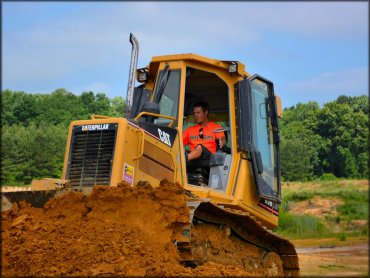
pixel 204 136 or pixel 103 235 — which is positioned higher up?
pixel 204 136

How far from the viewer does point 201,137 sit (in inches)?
360

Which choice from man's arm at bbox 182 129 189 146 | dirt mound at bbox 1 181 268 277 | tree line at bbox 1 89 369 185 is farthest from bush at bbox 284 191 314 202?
dirt mound at bbox 1 181 268 277

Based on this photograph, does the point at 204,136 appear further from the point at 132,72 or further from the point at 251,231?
the point at 132,72

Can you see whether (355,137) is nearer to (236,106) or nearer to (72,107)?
(236,106)

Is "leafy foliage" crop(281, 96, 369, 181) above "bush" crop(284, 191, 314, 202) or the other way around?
the other way around

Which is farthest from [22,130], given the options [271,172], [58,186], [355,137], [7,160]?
[58,186]

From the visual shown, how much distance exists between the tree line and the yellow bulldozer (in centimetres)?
102

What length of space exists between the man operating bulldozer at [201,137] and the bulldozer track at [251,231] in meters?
0.93

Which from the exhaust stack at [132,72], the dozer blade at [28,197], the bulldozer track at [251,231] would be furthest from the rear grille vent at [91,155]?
the bulldozer track at [251,231]

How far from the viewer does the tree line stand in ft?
43.0

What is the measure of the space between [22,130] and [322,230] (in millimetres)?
11739

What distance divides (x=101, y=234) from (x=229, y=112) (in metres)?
3.32

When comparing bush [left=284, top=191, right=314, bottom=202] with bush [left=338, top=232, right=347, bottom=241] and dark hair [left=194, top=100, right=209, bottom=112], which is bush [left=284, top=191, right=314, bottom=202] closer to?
bush [left=338, top=232, right=347, bottom=241]

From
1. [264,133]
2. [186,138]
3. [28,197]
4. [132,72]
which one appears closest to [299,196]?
[264,133]
